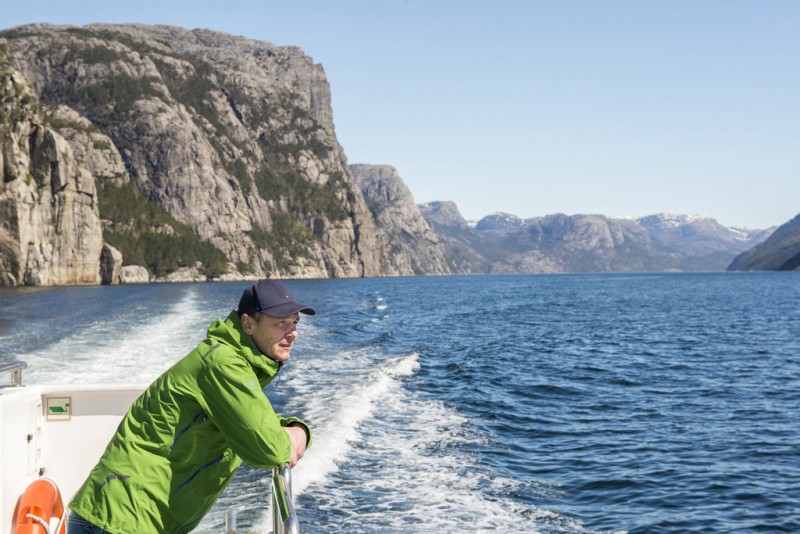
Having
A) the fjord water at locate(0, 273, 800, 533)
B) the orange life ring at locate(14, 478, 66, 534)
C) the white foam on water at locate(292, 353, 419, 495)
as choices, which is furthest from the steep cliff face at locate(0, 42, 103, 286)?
Result: the orange life ring at locate(14, 478, 66, 534)

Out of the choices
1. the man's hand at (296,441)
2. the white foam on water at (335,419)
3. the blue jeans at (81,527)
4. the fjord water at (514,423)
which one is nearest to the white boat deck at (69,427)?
the fjord water at (514,423)

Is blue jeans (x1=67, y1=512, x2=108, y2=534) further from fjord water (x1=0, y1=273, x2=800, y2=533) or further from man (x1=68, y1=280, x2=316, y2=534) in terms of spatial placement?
fjord water (x1=0, y1=273, x2=800, y2=533)

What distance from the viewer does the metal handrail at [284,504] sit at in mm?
3332

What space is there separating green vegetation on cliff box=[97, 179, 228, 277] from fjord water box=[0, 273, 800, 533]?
120064 mm

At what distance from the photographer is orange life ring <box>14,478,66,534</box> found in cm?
560

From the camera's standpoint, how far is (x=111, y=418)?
6934mm

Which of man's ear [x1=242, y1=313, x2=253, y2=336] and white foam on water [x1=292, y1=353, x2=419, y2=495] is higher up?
man's ear [x1=242, y1=313, x2=253, y2=336]

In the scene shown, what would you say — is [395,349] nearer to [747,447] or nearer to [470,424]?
[470,424]

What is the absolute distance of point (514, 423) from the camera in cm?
1978

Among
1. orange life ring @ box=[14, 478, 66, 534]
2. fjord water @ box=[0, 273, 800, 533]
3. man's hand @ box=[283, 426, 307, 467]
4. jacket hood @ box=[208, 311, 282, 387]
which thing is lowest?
fjord water @ box=[0, 273, 800, 533]

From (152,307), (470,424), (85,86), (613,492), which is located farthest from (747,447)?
(85,86)

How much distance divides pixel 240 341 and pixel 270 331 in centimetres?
17

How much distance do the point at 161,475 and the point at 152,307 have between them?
59968 millimetres

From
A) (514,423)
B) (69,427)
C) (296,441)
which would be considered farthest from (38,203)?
(296,441)
